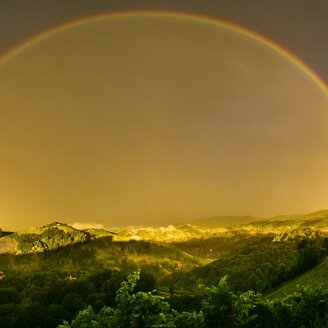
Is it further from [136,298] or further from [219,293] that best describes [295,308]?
[136,298]

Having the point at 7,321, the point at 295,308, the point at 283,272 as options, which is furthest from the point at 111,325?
the point at 7,321

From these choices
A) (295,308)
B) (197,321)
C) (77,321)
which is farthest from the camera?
(295,308)

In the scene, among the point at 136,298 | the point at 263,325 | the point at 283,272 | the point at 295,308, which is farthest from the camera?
the point at 283,272

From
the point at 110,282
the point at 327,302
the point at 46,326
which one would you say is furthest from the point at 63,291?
the point at 327,302

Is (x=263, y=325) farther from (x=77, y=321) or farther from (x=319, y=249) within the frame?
(x=319, y=249)

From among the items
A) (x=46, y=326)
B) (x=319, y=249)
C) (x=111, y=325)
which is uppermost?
(x=111, y=325)

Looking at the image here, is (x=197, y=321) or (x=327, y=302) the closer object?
(x=197, y=321)

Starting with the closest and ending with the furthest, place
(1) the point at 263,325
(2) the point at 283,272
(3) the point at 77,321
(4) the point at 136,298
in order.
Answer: (4) the point at 136,298, (3) the point at 77,321, (1) the point at 263,325, (2) the point at 283,272

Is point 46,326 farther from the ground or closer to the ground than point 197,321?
closer to the ground

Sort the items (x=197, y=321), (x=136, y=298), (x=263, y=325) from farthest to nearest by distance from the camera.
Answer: (x=263, y=325)
(x=197, y=321)
(x=136, y=298)
